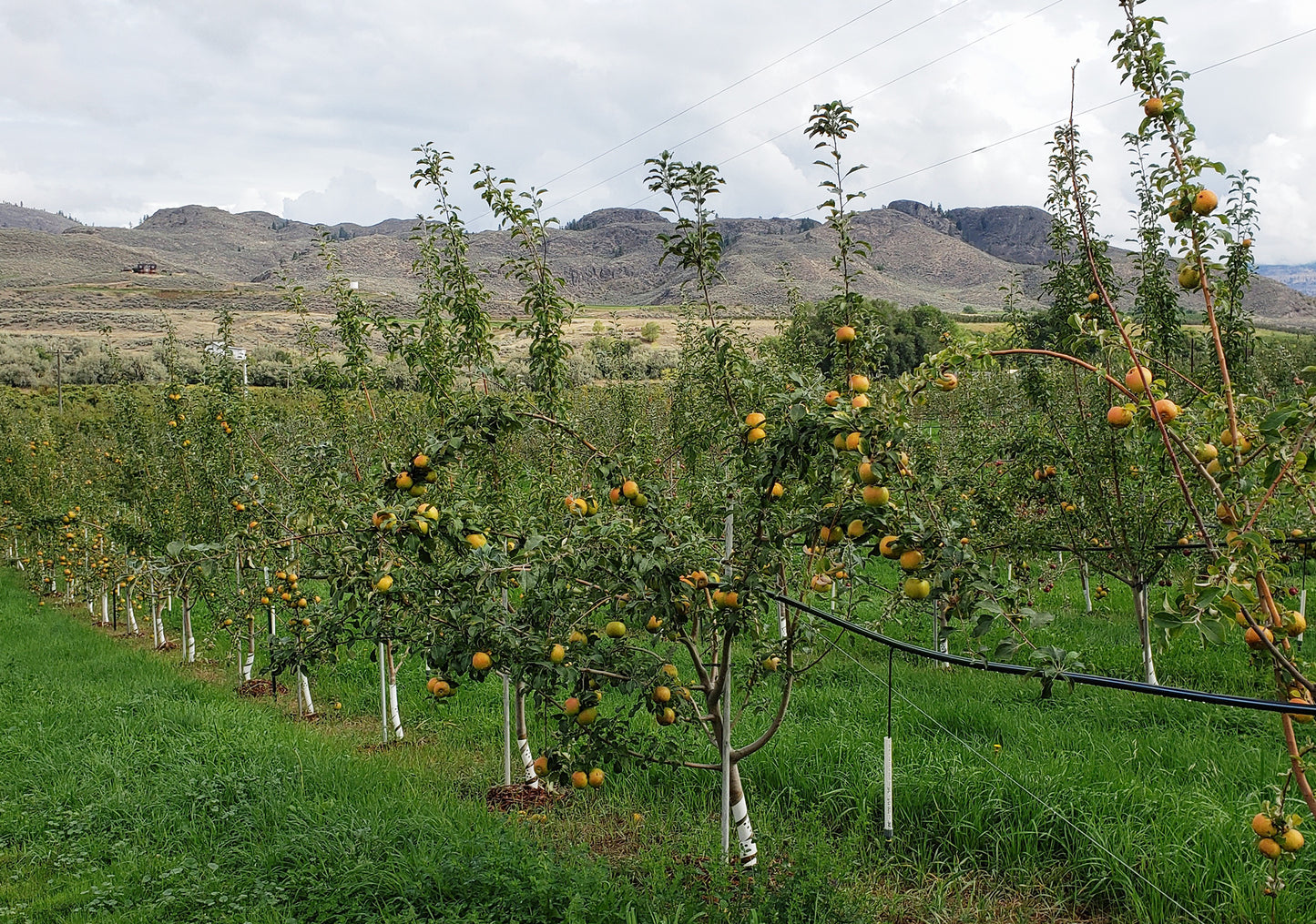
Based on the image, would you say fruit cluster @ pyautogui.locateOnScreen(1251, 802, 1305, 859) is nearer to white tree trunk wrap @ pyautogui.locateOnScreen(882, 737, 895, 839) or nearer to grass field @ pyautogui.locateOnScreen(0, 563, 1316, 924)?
grass field @ pyautogui.locateOnScreen(0, 563, 1316, 924)

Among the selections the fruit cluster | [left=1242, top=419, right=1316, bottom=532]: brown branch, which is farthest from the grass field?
[left=1242, top=419, right=1316, bottom=532]: brown branch

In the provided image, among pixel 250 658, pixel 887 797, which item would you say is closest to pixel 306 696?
pixel 250 658

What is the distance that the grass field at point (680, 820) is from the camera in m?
3.04

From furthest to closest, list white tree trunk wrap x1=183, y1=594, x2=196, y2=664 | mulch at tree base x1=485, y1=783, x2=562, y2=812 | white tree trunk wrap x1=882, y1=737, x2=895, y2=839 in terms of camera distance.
→ white tree trunk wrap x1=183, y1=594, x2=196, y2=664, mulch at tree base x1=485, y1=783, x2=562, y2=812, white tree trunk wrap x1=882, y1=737, x2=895, y2=839

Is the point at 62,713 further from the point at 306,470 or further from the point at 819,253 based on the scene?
the point at 819,253

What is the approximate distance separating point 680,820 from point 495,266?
78.5 metres

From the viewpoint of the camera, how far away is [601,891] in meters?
2.98

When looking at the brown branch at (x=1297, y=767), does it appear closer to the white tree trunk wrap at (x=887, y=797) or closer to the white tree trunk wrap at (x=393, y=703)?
the white tree trunk wrap at (x=887, y=797)

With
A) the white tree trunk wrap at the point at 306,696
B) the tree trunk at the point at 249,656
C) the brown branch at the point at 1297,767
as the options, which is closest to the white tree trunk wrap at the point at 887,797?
the brown branch at the point at 1297,767

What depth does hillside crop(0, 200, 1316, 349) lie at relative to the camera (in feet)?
182

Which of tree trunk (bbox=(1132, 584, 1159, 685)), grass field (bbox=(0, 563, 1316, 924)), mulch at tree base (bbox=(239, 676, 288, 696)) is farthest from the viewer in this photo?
mulch at tree base (bbox=(239, 676, 288, 696))

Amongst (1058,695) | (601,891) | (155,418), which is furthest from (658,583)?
(155,418)

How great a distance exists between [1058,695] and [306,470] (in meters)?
5.54

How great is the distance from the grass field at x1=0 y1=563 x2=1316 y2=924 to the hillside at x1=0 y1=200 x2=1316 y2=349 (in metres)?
23.5
